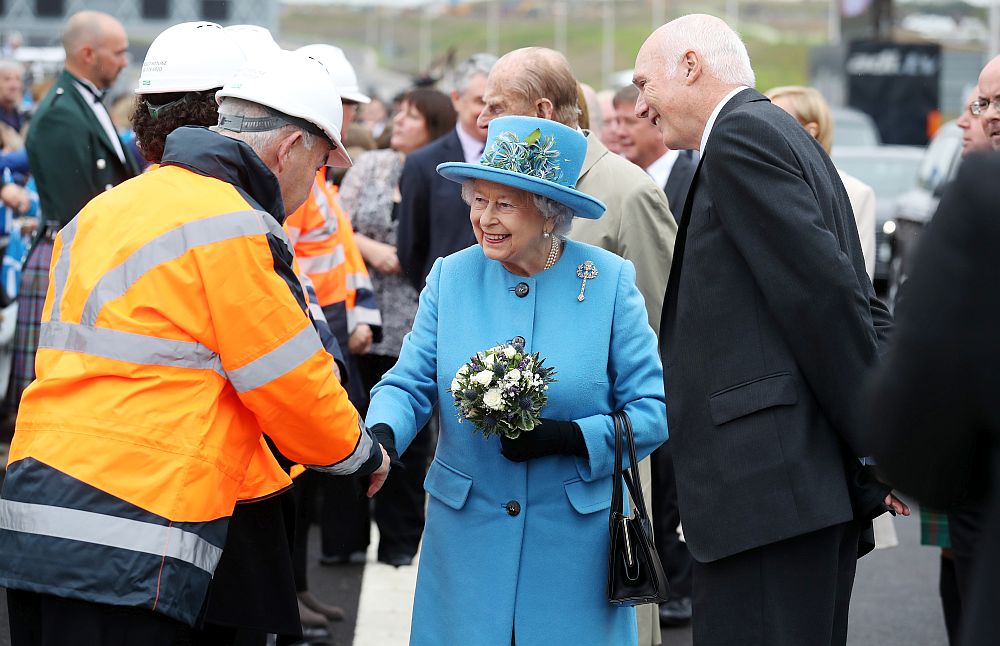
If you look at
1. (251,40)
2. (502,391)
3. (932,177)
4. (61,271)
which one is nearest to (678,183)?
Result: (251,40)

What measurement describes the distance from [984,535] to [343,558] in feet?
17.5

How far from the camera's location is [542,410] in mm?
3621

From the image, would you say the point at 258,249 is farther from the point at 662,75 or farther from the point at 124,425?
the point at 662,75

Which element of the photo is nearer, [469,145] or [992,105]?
[992,105]

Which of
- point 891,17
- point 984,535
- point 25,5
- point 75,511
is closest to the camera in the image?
point 984,535

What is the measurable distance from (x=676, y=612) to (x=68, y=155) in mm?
3669

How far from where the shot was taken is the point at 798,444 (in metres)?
3.29

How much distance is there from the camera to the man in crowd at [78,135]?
664 centimetres

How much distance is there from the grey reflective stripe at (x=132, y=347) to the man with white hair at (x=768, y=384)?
1.22 metres

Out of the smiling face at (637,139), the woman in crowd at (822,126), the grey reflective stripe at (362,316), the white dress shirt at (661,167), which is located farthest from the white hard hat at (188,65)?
the white dress shirt at (661,167)

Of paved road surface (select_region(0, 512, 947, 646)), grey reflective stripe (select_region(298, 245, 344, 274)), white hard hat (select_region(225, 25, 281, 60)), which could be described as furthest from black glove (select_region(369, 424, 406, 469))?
paved road surface (select_region(0, 512, 947, 646))

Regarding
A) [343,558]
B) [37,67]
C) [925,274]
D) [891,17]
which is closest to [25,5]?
[891,17]

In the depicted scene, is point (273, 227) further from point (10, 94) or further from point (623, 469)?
point (10, 94)

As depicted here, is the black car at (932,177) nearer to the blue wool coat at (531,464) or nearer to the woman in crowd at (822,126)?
the woman in crowd at (822,126)
